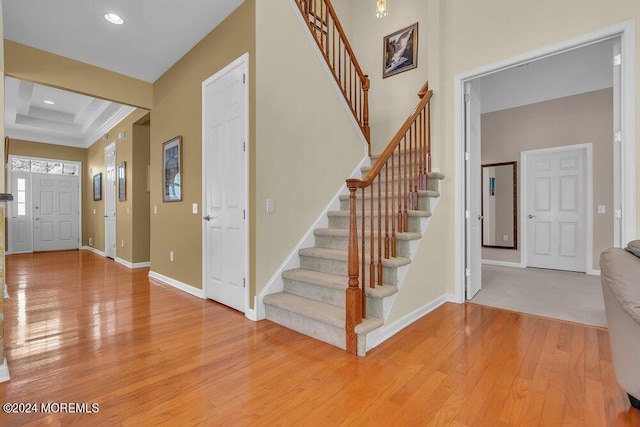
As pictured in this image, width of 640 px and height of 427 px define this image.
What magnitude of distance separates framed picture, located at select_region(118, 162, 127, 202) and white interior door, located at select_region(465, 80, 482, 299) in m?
5.94

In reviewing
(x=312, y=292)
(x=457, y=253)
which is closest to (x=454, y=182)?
(x=457, y=253)

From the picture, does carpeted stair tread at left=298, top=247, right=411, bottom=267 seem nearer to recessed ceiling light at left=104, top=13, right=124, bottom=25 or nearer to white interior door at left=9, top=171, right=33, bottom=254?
recessed ceiling light at left=104, top=13, right=124, bottom=25

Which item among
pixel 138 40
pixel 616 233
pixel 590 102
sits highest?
pixel 138 40

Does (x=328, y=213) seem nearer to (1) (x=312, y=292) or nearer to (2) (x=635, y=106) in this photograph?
(1) (x=312, y=292)

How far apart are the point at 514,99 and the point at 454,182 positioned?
11.2 ft

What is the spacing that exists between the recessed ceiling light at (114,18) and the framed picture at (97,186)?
5200 mm

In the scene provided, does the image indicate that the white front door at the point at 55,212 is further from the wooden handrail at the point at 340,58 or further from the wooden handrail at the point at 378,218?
the wooden handrail at the point at 378,218

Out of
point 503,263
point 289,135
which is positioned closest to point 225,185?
point 289,135

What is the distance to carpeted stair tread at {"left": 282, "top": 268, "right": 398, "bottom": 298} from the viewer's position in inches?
89.7

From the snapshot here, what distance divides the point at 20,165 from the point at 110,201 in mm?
3074

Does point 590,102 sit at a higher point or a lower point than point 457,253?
higher

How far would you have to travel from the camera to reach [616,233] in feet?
8.23

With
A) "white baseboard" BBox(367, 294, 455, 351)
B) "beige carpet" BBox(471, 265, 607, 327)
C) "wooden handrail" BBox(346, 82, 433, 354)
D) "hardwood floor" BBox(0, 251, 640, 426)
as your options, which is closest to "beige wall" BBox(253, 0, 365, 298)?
"wooden handrail" BBox(346, 82, 433, 354)

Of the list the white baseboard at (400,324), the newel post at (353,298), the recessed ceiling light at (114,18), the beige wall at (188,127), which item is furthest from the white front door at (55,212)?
the white baseboard at (400,324)
